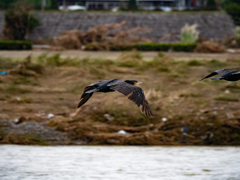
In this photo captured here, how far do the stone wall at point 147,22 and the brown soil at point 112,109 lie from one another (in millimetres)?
22558

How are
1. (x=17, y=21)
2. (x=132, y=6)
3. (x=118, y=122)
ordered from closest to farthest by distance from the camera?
(x=118, y=122) → (x=17, y=21) → (x=132, y=6)

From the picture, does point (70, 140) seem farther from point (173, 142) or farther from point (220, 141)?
point (220, 141)

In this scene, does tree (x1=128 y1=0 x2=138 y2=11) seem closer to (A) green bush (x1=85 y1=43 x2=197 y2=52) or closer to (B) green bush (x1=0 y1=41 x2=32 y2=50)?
(A) green bush (x1=85 y1=43 x2=197 y2=52)

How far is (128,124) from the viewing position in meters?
13.2

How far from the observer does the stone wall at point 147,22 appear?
137ft

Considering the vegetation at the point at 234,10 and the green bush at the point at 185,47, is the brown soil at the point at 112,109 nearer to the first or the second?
the green bush at the point at 185,47

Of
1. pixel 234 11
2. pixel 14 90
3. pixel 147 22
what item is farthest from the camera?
pixel 147 22

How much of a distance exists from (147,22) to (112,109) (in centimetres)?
3134

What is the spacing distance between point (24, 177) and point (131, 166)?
2233 mm

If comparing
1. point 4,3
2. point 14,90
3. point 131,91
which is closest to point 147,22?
point 4,3

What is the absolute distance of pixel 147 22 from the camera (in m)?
44.1

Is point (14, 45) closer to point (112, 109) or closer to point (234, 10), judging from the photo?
point (112, 109)

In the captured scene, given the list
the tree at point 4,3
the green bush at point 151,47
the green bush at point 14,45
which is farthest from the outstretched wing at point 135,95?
the tree at point 4,3

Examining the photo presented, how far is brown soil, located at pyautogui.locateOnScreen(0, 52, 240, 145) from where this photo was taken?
1265 centimetres
